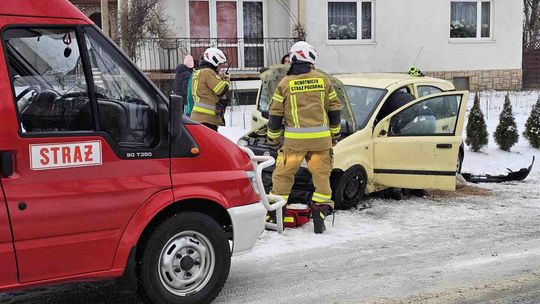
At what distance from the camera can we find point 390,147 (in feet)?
24.9

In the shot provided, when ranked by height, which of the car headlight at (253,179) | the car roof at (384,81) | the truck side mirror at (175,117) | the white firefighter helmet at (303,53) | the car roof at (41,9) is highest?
the car roof at (41,9)

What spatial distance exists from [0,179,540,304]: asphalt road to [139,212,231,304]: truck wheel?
0.34 meters

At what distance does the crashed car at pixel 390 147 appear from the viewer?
7.30m

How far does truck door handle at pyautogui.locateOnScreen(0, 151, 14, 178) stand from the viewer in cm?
347

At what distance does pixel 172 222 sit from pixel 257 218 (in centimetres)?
73

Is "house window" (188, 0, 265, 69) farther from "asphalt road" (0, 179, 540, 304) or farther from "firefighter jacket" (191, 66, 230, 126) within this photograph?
"asphalt road" (0, 179, 540, 304)

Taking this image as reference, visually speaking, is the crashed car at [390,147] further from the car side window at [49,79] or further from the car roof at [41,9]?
the car roof at [41,9]

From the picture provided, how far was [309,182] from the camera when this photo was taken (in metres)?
7.19

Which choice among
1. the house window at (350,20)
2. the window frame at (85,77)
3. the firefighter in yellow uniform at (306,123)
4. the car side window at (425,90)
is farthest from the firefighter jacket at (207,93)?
the house window at (350,20)

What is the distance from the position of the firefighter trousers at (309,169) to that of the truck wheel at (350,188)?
84cm

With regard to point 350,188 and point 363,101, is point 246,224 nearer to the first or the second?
point 350,188

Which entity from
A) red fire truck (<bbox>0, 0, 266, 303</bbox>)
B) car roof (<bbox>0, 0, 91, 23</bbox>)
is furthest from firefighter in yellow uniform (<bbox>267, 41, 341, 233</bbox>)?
car roof (<bbox>0, 0, 91, 23</bbox>)

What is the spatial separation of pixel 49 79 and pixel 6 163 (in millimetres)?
672

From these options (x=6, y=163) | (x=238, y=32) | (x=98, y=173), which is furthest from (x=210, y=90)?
(x=238, y=32)
